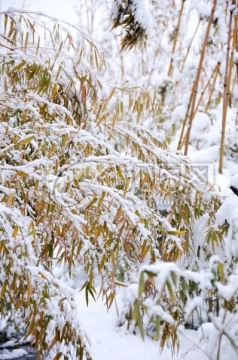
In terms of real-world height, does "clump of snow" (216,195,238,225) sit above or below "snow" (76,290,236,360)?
above

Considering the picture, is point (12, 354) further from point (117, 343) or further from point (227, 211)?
point (227, 211)

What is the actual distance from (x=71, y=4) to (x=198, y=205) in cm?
554

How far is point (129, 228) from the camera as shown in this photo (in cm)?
161

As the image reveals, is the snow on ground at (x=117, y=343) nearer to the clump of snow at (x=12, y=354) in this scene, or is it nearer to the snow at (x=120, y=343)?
the snow at (x=120, y=343)

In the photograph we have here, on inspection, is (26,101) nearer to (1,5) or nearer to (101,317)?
(1,5)

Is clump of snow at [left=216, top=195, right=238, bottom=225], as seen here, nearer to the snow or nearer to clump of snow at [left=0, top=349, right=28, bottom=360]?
the snow

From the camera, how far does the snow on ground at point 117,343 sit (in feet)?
8.38

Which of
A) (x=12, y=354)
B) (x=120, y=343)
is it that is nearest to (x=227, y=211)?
(x=120, y=343)

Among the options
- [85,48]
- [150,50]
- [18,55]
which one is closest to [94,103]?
[85,48]

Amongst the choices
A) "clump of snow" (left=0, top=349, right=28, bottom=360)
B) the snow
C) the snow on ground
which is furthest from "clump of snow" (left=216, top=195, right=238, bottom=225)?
"clump of snow" (left=0, top=349, right=28, bottom=360)

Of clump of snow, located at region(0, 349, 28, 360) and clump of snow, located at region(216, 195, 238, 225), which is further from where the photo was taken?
clump of snow, located at region(0, 349, 28, 360)

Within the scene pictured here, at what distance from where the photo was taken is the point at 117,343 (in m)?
2.83

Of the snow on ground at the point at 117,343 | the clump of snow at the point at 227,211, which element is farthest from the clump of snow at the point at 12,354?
the clump of snow at the point at 227,211

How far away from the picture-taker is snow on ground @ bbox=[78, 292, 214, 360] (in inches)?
101
